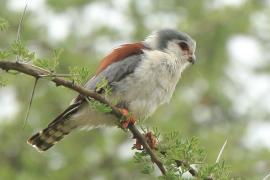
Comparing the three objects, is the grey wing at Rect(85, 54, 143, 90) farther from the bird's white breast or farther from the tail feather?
the tail feather

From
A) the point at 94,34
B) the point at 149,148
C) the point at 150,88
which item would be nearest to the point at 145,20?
the point at 94,34

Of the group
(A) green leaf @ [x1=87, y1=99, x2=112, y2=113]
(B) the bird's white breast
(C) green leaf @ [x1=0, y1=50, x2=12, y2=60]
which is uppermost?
(B) the bird's white breast

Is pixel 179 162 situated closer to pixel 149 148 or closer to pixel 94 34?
pixel 149 148


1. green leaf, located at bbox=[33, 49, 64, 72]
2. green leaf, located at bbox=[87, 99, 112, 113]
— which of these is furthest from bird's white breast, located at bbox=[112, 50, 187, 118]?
green leaf, located at bbox=[33, 49, 64, 72]

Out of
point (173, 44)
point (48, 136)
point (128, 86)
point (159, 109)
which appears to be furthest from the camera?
point (159, 109)

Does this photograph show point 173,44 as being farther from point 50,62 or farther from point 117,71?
point 50,62

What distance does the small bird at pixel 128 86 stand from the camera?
508cm

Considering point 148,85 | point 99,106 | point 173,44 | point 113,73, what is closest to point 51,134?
point 113,73

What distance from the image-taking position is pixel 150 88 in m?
5.16

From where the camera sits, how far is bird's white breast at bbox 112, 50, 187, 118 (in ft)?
16.7

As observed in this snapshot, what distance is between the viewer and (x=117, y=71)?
511cm

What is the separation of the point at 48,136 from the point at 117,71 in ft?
3.00

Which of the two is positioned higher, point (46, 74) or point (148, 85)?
point (148, 85)

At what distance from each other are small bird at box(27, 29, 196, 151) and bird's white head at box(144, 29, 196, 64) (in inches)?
5.7
